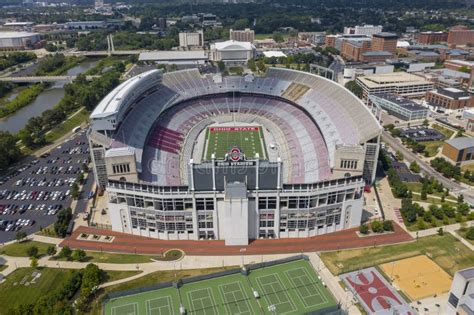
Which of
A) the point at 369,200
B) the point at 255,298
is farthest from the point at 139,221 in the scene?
the point at 369,200

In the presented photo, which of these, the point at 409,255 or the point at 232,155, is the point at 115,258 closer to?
the point at 232,155

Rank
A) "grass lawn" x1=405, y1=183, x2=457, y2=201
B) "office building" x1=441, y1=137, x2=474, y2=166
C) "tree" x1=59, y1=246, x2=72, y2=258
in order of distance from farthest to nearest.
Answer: "office building" x1=441, y1=137, x2=474, y2=166
"grass lawn" x1=405, y1=183, x2=457, y2=201
"tree" x1=59, y1=246, x2=72, y2=258

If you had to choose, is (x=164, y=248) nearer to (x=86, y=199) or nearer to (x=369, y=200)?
(x=86, y=199)

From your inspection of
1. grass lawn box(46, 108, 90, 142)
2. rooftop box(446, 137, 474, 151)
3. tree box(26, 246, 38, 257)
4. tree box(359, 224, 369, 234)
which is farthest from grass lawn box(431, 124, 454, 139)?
grass lawn box(46, 108, 90, 142)

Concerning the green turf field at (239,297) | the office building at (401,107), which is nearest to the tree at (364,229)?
the green turf field at (239,297)

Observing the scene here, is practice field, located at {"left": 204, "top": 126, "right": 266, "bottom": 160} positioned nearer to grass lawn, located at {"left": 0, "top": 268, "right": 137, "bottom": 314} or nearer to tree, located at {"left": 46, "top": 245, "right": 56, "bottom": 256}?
tree, located at {"left": 46, "top": 245, "right": 56, "bottom": 256}

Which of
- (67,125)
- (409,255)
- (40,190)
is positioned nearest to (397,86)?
(409,255)
